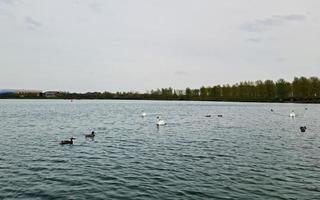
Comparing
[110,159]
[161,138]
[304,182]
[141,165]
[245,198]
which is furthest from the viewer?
[161,138]

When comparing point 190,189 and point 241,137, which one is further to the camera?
point 241,137

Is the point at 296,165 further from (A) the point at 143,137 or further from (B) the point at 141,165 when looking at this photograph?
(A) the point at 143,137

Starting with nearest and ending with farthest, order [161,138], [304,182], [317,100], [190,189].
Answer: [190,189] → [304,182] → [161,138] → [317,100]

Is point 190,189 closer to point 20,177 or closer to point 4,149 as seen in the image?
point 20,177

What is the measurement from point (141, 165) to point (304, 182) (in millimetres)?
10821

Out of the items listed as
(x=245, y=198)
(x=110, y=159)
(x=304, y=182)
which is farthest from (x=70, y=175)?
(x=304, y=182)

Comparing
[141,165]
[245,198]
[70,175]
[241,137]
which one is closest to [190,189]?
[245,198]

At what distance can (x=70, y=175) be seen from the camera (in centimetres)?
1958

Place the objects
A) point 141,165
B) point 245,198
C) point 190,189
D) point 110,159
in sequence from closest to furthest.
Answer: point 245,198, point 190,189, point 141,165, point 110,159

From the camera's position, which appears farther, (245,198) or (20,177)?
(20,177)

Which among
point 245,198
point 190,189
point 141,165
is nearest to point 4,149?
point 141,165

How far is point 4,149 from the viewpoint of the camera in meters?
28.6

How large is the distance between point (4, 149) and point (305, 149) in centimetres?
2854

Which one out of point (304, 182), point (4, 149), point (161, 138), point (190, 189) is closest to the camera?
point (190, 189)
